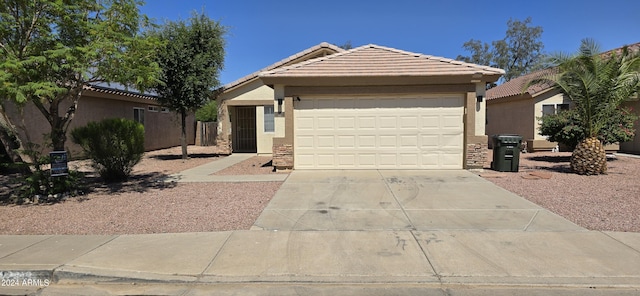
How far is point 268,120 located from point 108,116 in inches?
304

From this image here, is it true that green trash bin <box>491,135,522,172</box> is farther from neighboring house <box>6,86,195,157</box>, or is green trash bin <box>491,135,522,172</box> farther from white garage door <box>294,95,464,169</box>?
neighboring house <box>6,86,195,157</box>

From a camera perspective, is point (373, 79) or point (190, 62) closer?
point (373, 79)

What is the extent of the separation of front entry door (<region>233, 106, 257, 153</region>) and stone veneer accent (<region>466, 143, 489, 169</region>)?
12.4 meters

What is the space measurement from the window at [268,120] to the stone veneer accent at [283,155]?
23.3 ft

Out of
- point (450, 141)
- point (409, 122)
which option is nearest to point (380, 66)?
point (409, 122)

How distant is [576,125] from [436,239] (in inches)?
469

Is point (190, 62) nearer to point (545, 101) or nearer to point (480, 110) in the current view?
point (480, 110)

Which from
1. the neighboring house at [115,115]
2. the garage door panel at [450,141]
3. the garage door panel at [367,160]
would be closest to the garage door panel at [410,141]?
the garage door panel at [450,141]

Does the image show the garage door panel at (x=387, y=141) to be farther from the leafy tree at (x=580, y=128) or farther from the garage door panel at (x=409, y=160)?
the leafy tree at (x=580, y=128)

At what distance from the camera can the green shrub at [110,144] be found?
414 inches

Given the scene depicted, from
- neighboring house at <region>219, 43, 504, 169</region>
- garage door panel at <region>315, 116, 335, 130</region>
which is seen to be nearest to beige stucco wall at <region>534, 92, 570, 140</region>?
neighboring house at <region>219, 43, 504, 169</region>

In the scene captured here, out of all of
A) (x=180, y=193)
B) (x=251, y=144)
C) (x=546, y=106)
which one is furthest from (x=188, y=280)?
(x=546, y=106)

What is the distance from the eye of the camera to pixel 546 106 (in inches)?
752

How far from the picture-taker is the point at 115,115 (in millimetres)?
19828
